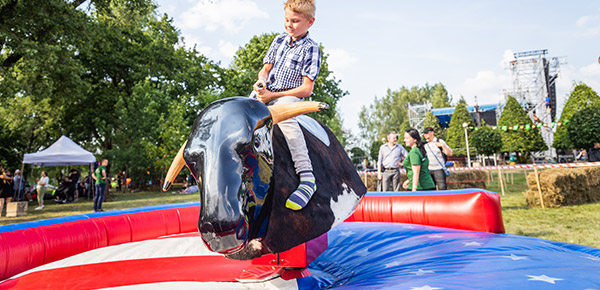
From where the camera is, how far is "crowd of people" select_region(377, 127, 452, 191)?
5.09 metres

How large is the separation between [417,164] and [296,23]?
11.0 feet

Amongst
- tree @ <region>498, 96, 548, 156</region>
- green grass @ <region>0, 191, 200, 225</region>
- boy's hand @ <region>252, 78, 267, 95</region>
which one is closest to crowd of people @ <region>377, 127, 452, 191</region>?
boy's hand @ <region>252, 78, 267, 95</region>

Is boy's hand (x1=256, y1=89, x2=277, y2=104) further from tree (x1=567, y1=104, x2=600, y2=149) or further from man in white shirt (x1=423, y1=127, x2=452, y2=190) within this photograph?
tree (x1=567, y1=104, x2=600, y2=149)

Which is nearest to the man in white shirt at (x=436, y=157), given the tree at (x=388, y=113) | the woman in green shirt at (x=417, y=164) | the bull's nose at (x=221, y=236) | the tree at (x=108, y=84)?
the woman in green shirt at (x=417, y=164)

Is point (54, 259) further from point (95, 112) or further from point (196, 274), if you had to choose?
point (95, 112)

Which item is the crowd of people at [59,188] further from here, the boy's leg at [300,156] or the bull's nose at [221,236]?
the bull's nose at [221,236]

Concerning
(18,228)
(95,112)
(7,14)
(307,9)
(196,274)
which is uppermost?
(7,14)

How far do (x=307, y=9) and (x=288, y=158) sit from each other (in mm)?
979

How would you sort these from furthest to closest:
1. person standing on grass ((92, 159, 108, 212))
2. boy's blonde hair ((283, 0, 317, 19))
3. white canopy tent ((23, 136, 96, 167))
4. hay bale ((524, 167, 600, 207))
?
1. white canopy tent ((23, 136, 96, 167))
2. person standing on grass ((92, 159, 108, 212))
3. hay bale ((524, 167, 600, 207))
4. boy's blonde hair ((283, 0, 317, 19))

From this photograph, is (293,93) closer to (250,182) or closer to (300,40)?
(300,40)

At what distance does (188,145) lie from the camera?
1720 millimetres

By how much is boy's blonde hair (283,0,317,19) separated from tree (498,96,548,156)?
2095 centimetres

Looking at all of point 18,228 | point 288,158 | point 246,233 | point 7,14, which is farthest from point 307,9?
point 7,14

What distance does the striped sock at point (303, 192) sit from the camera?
75.4 inches
